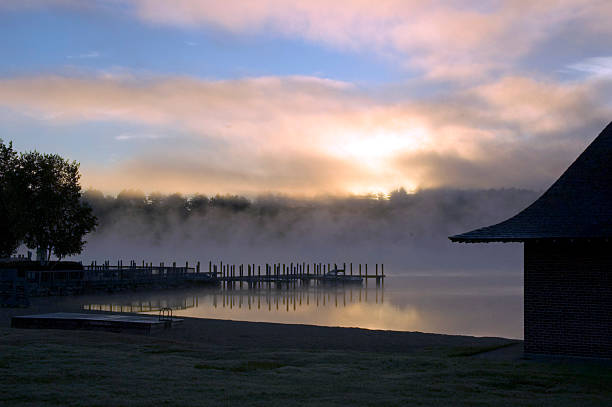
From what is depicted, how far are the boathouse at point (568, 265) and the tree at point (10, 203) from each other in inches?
2109

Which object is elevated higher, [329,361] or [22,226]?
[22,226]

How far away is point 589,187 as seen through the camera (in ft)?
75.6

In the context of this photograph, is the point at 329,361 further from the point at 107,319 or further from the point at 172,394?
the point at 107,319

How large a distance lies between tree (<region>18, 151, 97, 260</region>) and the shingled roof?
5489 cm

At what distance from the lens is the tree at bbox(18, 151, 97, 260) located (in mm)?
68688

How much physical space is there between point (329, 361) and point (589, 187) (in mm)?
10216

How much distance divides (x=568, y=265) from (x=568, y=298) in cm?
102

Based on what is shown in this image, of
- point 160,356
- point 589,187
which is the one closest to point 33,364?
point 160,356

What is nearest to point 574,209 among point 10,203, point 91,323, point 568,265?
point 568,265

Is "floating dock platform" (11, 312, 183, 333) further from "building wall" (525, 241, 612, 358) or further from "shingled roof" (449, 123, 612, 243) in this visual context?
"building wall" (525, 241, 612, 358)

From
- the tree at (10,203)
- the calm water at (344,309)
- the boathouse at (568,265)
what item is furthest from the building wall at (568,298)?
the tree at (10,203)

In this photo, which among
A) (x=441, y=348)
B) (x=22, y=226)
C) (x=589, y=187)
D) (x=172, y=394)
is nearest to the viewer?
(x=172, y=394)

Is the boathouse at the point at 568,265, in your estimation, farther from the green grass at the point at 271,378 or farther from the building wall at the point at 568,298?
the green grass at the point at 271,378

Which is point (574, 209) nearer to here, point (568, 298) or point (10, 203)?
point (568, 298)
